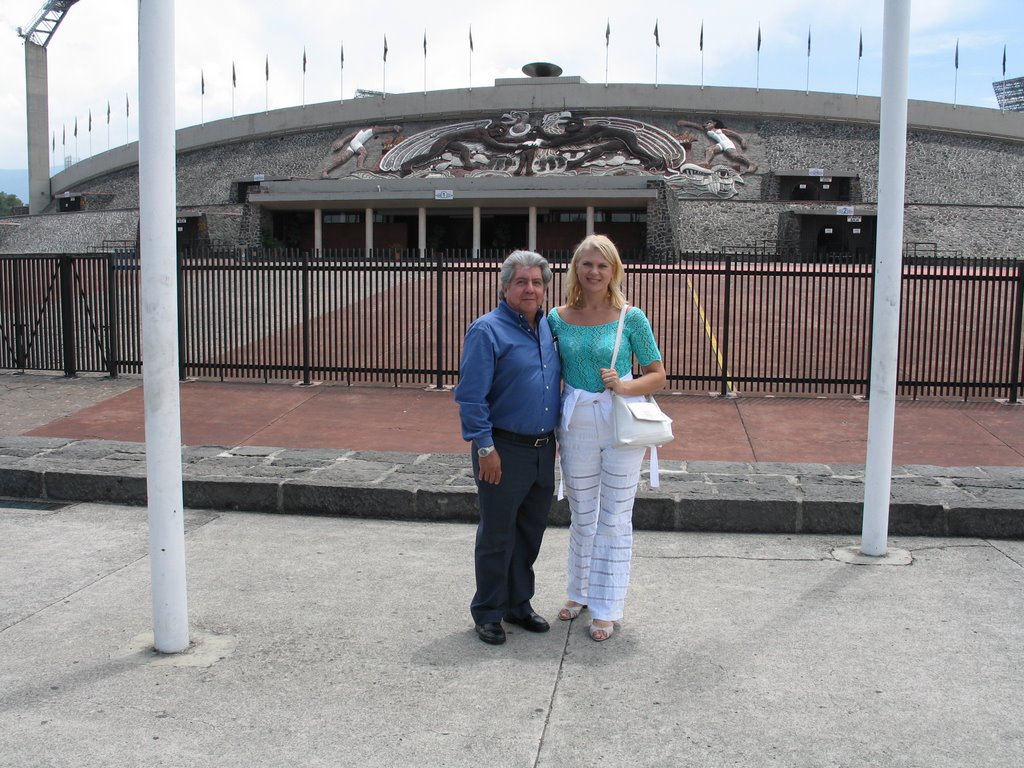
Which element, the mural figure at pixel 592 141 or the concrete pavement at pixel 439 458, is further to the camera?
the mural figure at pixel 592 141

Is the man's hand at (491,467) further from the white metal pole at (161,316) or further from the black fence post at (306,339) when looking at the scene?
the black fence post at (306,339)

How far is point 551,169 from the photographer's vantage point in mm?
46500

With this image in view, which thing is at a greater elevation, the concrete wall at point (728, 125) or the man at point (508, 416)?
the concrete wall at point (728, 125)

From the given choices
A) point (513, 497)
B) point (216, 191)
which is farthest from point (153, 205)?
point (216, 191)

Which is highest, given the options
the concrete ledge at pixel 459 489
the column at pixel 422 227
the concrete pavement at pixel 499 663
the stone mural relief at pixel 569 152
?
the stone mural relief at pixel 569 152

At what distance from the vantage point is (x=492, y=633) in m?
4.37

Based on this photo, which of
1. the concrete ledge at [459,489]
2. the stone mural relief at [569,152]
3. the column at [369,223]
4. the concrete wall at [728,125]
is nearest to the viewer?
the concrete ledge at [459,489]

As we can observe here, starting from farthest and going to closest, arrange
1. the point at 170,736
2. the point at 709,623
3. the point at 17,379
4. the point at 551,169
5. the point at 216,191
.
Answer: the point at 216,191 < the point at 551,169 < the point at 17,379 < the point at 709,623 < the point at 170,736

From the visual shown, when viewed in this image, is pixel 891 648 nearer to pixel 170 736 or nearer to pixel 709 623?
pixel 709 623

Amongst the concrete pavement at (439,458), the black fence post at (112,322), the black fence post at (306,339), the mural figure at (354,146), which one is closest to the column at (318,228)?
the mural figure at (354,146)

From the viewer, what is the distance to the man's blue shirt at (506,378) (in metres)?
4.21

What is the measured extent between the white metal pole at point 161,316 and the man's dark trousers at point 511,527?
1.33 meters

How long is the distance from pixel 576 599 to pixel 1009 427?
→ 6846mm

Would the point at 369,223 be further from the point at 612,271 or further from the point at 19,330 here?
the point at 612,271
